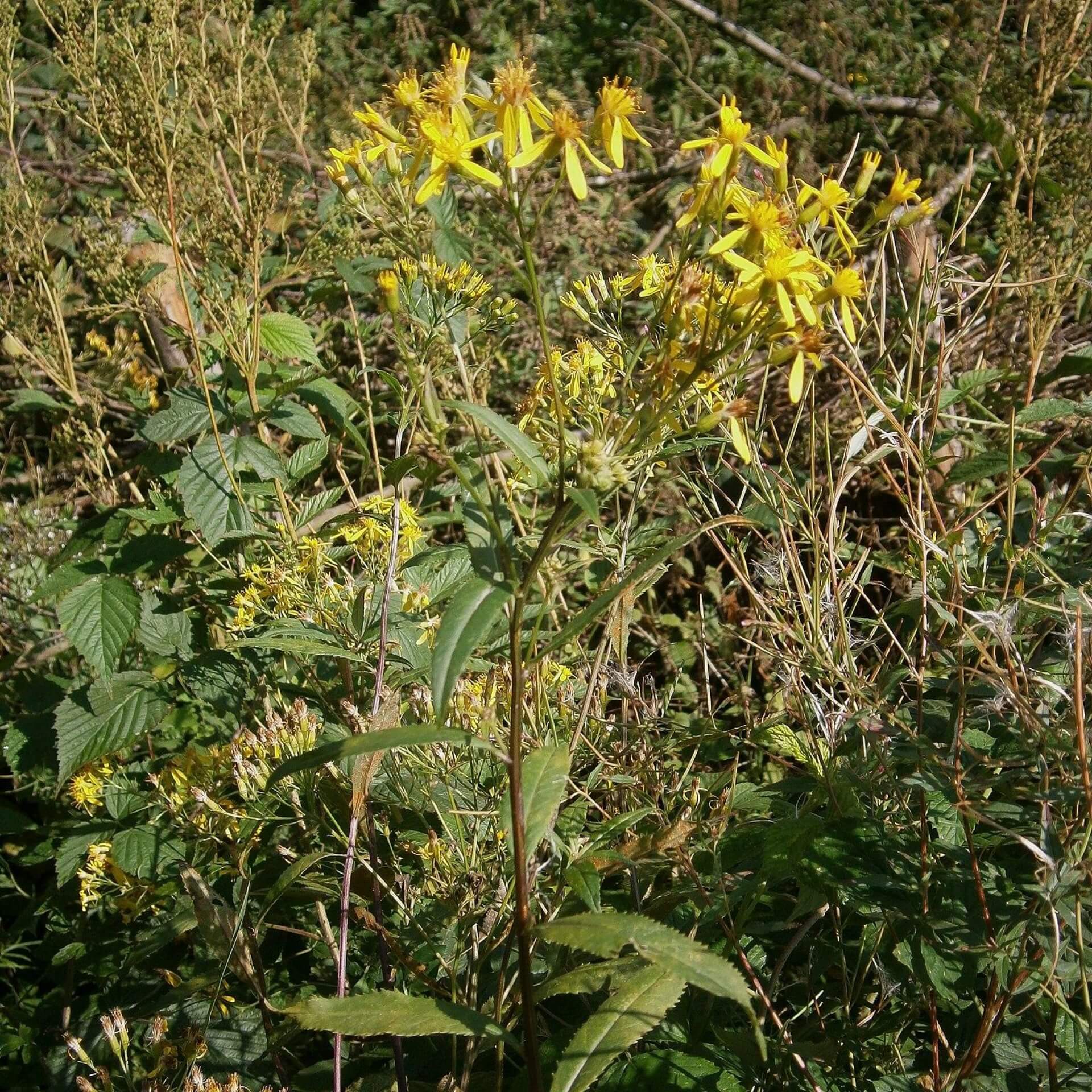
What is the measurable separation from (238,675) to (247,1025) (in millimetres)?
658

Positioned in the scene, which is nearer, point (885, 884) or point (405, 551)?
point (885, 884)

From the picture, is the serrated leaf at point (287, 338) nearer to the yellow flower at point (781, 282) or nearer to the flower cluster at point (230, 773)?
the flower cluster at point (230, 773)

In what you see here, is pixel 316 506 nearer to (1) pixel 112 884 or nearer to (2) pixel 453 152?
(1) pixel 112 884

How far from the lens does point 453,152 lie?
1.15 meters

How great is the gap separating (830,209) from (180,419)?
154 cm

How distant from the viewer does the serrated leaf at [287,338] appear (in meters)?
2.48

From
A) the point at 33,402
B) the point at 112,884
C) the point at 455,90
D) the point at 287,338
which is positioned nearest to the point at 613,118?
the point at 455,90

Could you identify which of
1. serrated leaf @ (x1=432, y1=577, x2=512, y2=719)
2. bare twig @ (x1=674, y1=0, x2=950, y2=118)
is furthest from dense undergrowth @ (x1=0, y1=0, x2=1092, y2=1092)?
bare twig @ (x1=674, y1=0, x2=950, y2=118)

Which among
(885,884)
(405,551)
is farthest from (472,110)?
(885,884)

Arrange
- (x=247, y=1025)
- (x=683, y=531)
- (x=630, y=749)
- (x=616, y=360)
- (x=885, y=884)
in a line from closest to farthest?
(x=885, y=884) < (x=616, y=360) < (x=630, y=749) < (x=247, y=1025) < (x=683, y=531)

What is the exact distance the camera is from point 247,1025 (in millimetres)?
1854

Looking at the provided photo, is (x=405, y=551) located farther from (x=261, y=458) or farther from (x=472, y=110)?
(x=472, y=110)

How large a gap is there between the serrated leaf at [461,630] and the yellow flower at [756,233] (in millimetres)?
430

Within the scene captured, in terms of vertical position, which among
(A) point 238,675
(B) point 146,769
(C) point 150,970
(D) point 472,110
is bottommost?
(C) point 150,970
